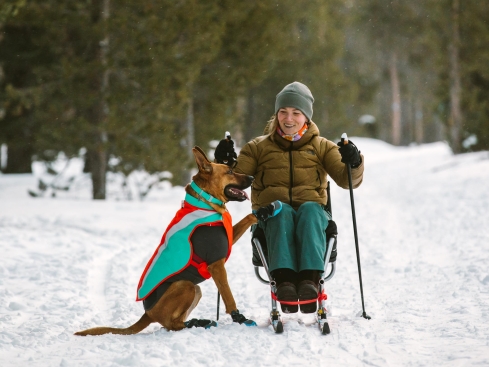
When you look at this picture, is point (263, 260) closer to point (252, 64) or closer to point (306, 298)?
point (306, 298)

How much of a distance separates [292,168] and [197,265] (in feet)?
3.70

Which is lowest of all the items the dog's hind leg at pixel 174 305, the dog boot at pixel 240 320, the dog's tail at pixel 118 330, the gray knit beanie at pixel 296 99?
the dog's tail at pixel 118 330

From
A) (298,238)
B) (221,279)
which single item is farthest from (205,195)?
(298,238)

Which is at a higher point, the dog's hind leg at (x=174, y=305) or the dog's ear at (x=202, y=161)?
the dog's ear at (x=202, y=161)

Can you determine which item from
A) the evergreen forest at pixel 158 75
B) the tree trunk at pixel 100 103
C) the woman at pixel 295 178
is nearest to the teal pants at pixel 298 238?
the woman at pixel 295 178

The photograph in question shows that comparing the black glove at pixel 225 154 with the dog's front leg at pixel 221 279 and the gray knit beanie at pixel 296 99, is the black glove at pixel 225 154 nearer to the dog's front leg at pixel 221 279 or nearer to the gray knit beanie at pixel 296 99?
the gray knit beanie at pixel 296 99

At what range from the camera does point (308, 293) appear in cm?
396

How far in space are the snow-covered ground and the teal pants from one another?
452mm

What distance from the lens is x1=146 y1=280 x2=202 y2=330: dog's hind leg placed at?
395 centimetres

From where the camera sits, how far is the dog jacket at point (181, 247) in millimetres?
3961

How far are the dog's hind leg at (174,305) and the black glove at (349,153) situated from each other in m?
1.51

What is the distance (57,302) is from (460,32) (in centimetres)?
1886

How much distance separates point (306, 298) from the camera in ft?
13.0

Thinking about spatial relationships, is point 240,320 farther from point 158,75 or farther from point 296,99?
point 158,75
